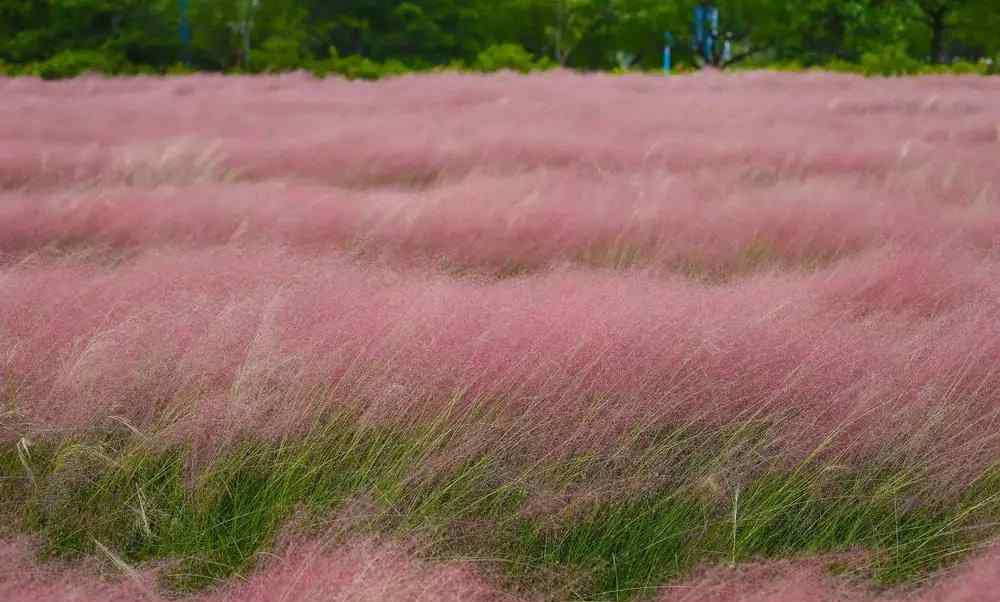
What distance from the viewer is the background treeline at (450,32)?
73.2ft

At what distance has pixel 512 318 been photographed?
2625 millimetres

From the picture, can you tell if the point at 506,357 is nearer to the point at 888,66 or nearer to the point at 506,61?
the point at 888,66

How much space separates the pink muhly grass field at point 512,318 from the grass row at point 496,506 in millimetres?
59

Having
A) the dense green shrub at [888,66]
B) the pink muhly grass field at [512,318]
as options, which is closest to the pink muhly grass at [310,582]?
the pink muhly grass field at [512,318]

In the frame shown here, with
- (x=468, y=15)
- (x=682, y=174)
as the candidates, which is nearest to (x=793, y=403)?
(x=682, y=174)

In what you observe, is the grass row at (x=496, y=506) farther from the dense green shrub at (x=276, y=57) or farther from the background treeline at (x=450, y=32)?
the dense green shrub at (x=276, y=57)

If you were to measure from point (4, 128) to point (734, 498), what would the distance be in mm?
8763

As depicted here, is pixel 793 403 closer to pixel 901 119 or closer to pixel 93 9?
pixel 901 119

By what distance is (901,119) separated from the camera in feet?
28.6

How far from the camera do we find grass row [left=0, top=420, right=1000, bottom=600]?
204 cm

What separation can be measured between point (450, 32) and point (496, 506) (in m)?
28.0

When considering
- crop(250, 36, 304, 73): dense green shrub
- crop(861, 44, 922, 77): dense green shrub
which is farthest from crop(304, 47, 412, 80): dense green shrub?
crop(861, 44, 922, 77): dense green shrub

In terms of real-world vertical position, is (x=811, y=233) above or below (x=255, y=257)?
below

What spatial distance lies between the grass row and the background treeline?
17.5 meters
